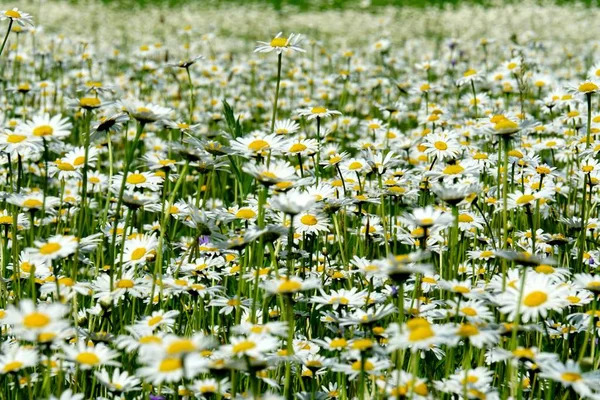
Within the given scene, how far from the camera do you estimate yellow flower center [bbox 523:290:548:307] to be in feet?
7.25

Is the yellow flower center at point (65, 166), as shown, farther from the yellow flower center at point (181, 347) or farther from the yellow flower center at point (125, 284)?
the yellow flower center at point (181, 347)

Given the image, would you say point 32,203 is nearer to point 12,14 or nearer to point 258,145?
point 258,145

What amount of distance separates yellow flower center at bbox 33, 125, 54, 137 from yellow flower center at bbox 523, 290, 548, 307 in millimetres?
1692

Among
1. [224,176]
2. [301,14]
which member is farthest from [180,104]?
[301,14]

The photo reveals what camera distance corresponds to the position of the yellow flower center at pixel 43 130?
258 cm

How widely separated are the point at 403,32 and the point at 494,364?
1490 cm

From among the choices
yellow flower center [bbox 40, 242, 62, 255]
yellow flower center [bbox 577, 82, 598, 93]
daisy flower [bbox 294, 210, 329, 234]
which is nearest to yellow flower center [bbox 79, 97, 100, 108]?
yellow flower center [bbox 40, 242, 62, 255]

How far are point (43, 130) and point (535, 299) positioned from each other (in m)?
1.75

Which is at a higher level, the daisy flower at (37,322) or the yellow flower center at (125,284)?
the daisy flower at (37,322)

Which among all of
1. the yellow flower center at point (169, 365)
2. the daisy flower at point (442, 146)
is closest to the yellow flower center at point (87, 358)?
the yellow flower center at point (169, 365)

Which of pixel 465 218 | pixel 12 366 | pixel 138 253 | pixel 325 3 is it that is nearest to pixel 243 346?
pixel 12 366

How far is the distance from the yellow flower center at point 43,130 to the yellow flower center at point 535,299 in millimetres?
1692

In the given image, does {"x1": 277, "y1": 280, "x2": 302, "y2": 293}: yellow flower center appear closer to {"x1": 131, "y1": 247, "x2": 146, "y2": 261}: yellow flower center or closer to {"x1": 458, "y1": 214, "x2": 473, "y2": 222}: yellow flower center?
{"x1": 131, "y1": 247, "x2": 146, "y2": 261}: yellow flower center

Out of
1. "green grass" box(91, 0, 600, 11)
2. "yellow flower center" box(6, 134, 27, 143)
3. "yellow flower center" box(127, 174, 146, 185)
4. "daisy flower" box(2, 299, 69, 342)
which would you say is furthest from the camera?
"green grass" box(91, 0, 600, 11)
